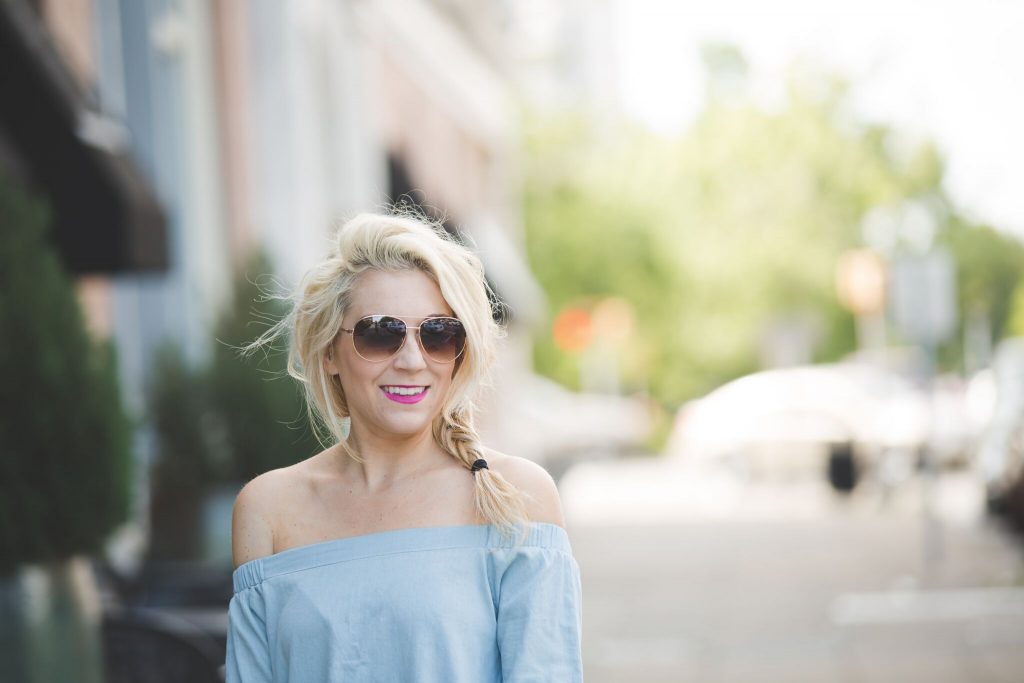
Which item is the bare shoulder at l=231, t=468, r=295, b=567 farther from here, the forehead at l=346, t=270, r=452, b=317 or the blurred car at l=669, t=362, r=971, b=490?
the blurred car at l=669, t=362, r=971, b=490

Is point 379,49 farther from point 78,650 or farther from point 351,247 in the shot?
point 351,247

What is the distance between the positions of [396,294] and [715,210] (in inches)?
1564

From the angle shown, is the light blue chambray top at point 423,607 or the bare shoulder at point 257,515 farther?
the bare shoulder at point 257,515

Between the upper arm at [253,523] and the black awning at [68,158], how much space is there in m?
5.22

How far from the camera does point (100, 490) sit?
4.85m

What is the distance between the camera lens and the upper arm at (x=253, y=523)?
7.30 ft

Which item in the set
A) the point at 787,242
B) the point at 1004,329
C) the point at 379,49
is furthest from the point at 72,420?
the point at 1004,329

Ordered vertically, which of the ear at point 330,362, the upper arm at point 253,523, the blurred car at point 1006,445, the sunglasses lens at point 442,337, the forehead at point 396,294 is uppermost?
the forehead at point 396,294

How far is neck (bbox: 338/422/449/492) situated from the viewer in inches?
89.4

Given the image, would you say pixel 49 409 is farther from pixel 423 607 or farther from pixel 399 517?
pixel 423 607

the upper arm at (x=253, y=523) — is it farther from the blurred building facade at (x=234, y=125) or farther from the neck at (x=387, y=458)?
Answer: the blurred building facade at (x=234, y=125)

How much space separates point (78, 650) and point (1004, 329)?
72623 millimetres

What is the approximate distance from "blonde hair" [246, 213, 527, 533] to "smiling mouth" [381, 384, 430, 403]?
0.08m

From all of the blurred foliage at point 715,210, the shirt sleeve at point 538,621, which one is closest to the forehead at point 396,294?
the shirt sleeve at point 538,621
